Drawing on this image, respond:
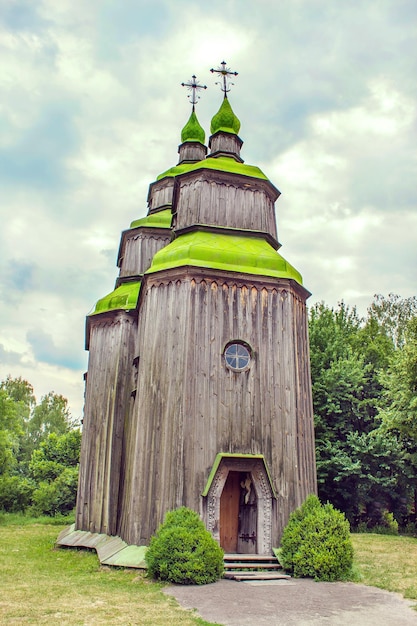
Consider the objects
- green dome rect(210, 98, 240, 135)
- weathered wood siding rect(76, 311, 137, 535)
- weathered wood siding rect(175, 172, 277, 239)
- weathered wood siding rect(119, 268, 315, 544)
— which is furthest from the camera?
green dome rect(210, 98, 240, 135)

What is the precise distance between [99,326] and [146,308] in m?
5.22

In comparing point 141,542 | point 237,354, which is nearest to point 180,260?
point 237,354

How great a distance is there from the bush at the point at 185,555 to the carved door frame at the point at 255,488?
1.08 meters

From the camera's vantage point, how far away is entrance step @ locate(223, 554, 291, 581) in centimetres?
1141

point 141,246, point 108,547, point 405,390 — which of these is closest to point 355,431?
point 405,390

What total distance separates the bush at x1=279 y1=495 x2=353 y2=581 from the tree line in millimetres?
8929

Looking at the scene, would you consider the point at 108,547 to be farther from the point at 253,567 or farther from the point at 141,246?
the point at 141,246

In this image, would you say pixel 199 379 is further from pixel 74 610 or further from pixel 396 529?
pixel 396 529

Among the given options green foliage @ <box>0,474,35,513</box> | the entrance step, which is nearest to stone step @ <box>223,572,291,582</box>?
the entrance step

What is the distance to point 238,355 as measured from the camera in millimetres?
14250

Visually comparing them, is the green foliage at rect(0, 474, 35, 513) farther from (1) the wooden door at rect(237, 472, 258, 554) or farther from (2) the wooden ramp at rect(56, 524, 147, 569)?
(1) the wooden door at rect(237, 472, 258, 554)

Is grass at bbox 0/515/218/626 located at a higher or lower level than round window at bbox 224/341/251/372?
lower

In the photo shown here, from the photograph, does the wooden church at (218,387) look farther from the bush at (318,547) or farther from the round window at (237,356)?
the bush at (318,547)

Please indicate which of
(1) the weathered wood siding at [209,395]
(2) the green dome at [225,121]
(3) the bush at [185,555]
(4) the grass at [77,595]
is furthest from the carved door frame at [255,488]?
(2) the green dome at [225,121]
